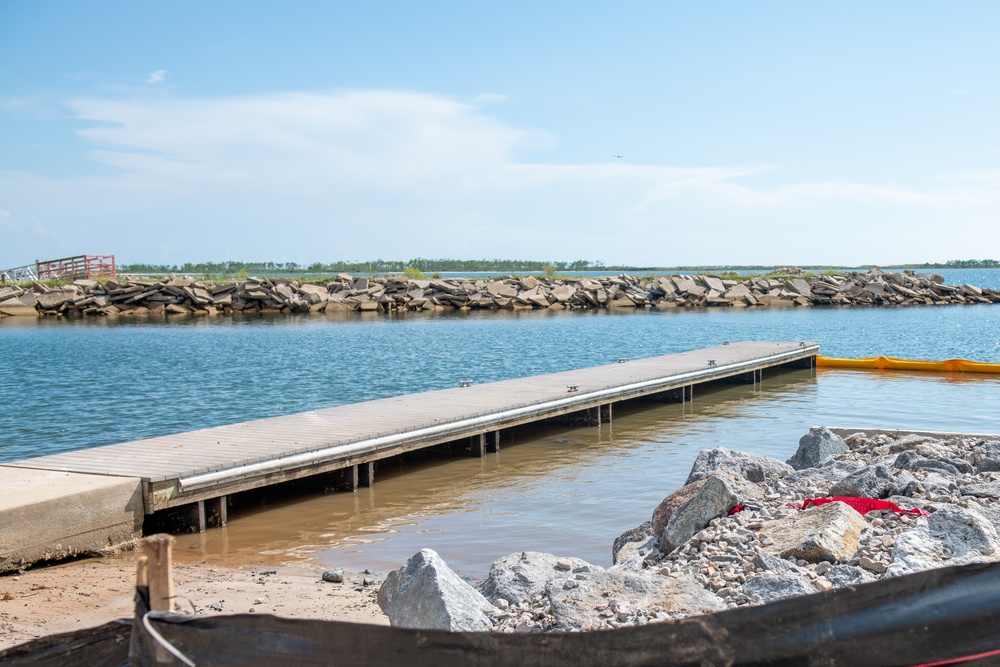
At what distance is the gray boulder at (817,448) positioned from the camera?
28.9 ft

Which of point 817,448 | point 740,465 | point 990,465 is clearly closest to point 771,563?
point 740,465

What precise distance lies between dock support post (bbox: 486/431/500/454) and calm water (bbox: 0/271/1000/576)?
139 millimetres

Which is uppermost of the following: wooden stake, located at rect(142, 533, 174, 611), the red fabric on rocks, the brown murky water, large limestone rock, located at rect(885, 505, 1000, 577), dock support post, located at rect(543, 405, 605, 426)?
wooden stake, located at rect(142, 533, 174, 611)

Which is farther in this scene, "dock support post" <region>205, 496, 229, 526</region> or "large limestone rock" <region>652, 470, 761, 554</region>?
"dock support post" <region>205, 496, 229, 526</region>

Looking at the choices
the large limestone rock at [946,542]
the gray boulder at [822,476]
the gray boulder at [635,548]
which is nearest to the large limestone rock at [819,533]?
the large limestone rock at [946,542]

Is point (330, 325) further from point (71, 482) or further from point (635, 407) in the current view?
point (71, 482)

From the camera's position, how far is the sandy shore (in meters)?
5.54

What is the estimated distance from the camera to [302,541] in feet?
25.3

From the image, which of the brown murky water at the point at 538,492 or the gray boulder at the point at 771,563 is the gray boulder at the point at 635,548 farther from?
the gray boulder at the point at 771,563

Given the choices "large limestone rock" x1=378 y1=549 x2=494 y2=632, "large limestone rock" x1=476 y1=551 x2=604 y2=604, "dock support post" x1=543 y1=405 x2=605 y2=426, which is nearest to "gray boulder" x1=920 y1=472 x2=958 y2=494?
"large limestone rock" x1=476 y1=551 x2=604 y2=604

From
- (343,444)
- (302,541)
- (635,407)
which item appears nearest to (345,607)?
(302,541)

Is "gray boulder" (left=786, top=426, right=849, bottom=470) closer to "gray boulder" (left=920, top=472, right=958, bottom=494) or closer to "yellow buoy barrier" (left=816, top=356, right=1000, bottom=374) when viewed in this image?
"gray boulder" (left=920, top=472, right=958, bottom=494)

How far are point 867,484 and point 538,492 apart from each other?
3.58m

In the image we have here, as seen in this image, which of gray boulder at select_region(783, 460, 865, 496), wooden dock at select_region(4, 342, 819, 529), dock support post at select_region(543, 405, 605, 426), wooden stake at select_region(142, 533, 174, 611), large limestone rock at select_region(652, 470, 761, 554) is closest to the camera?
wooden stake at select_region(142, 533, 174, 611)
